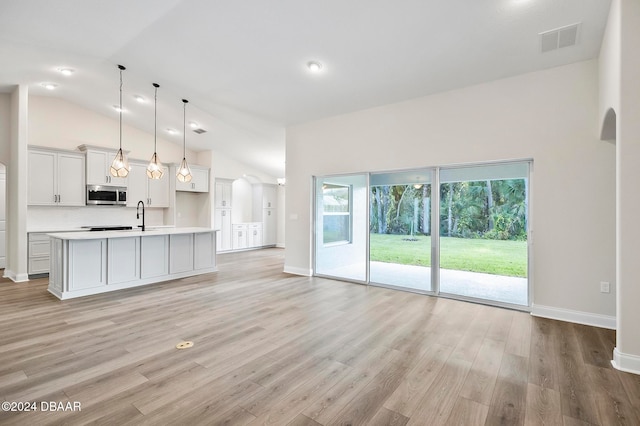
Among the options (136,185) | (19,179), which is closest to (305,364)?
(19,179)

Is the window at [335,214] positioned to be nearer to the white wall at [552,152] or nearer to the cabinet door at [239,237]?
the white wall at [552,152]

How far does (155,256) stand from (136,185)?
10.3 ft

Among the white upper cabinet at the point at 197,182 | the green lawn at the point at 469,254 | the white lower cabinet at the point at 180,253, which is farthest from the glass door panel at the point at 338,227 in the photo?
the white upper cabinet at the point at 197,182

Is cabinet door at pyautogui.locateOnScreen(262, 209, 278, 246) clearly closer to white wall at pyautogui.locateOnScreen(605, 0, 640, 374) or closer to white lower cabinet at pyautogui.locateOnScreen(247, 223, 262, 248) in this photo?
white lower cabinet at pyautogui.locateOnScreen(247, 223, 262, 248)

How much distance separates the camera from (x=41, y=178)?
6.17m

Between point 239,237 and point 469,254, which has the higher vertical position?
point 469,254

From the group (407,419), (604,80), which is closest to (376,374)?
(407,419)

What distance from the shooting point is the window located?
629cm

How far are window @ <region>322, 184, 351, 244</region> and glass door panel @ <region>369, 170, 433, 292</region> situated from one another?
0.93 meters

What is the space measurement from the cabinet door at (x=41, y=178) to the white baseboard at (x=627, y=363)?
897cm

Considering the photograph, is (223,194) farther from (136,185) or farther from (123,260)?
(123,260)

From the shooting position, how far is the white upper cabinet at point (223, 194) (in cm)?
946

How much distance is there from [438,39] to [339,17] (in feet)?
3.80

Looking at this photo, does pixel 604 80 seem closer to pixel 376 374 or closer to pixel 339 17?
pixel 339 17
